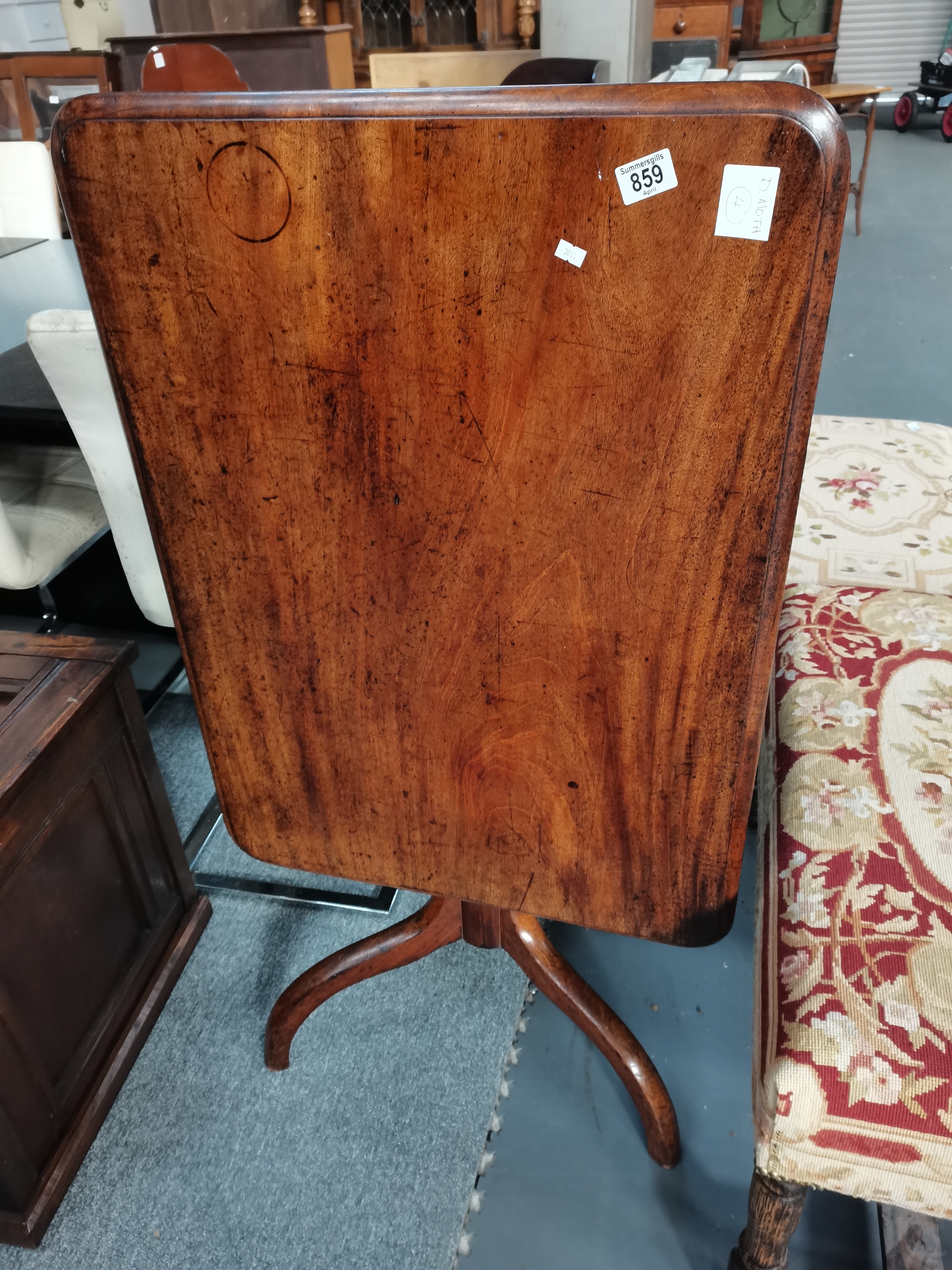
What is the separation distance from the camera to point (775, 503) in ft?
1.81

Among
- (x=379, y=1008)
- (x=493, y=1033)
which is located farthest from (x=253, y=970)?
(x=493, y=1033)

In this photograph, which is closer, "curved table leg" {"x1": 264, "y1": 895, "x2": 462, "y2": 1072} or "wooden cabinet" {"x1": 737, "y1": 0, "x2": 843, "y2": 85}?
"curved table leg" {"x1": 264, "y1": 895, "x2": 462, "y2": 1072}

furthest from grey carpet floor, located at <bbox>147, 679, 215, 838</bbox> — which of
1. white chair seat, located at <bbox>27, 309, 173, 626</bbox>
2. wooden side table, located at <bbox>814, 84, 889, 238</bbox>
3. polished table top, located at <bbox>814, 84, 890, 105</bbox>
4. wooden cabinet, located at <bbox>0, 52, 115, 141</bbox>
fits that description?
polished table top, located at <bbox>814, 84, 890, 105</bbox>

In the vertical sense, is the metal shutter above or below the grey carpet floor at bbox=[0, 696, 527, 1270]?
above

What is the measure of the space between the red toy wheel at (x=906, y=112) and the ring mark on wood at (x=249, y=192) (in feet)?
Answer: 22.5

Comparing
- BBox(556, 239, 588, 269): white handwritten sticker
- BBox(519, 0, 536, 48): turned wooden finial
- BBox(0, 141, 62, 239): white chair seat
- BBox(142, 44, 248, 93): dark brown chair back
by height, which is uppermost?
BBox(519, 0, 536, 48): turned wooden finial

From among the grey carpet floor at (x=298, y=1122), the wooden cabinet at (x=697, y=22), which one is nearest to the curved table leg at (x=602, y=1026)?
the grey carpet floor at (x=298, y=1122)

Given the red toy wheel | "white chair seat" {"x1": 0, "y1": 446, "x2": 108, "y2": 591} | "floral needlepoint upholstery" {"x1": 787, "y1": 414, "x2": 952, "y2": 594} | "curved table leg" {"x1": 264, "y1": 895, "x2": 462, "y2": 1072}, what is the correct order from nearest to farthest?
"curved table leg" {"x1": 264, "y1": 895, "x2": 462, "y2": 1072} → "floral needlepoint upholstery" {"x1": 787, "y1": 414, "x2": 952, "y2": 594} → "white chair seat" {"x1": 0, "y1": 446, "x2": 108, "y2": 591} → the red toy wheel

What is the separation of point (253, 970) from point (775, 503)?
105 cm

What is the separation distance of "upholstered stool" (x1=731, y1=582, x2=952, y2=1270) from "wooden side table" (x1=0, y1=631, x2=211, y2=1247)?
74 centimetres

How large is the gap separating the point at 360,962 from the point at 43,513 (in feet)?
3.18

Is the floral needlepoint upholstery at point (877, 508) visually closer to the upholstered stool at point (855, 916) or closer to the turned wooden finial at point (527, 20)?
the upholstered stool at point (855, 916)

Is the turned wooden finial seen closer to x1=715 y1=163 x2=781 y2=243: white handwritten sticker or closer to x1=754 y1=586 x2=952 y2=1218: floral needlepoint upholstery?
x1=754 y1=586 x2=952 y2=1218: floral needlepoint upholstery

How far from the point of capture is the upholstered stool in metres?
0.64
